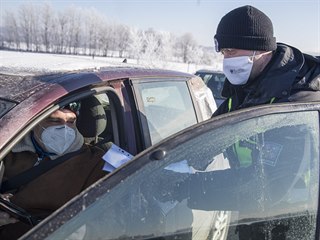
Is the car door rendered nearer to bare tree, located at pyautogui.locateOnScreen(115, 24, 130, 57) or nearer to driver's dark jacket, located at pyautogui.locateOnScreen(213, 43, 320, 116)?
driver's dark jacket, located at pyautogui.locateOnScreen(213, 43, 320, 116)

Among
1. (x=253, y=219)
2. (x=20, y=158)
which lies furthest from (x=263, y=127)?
(x=20, y=158)

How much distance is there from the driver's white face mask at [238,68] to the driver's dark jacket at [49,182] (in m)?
0.94

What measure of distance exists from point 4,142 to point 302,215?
1243 millimetres

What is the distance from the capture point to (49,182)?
1998 millimetres

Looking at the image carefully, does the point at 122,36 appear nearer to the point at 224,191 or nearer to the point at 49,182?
the point at 49,182

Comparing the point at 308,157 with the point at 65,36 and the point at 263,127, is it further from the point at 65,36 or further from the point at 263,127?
the point at 65,36

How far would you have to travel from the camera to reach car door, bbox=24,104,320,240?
3.92 ft

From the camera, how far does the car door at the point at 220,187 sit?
119 centimetres

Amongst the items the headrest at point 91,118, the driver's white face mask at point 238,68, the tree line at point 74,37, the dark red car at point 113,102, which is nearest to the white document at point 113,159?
the dark red car at point 113,102

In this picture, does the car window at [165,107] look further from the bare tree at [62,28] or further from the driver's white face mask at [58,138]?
the bare tree at [62,28]

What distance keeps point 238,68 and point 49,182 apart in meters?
1.29

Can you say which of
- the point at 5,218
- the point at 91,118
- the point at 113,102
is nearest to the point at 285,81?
the point at 113,102

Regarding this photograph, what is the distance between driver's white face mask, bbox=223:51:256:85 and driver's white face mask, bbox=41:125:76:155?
3.37ft

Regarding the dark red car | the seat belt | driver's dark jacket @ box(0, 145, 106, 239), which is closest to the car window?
the dark red car
